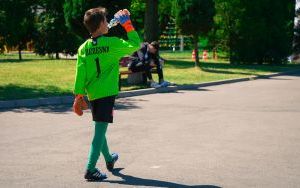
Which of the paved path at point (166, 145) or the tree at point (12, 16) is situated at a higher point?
the tree at point (12, 16)

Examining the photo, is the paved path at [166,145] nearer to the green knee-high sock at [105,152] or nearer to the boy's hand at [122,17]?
the green knee-high sock at [105,152]

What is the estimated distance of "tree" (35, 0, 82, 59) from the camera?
27672 mm

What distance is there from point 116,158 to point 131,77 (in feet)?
33.8

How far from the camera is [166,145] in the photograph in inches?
291

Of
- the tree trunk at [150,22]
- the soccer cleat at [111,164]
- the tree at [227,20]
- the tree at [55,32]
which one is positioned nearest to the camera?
the soccer cleat at [111,164]

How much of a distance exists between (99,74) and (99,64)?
0.11 metres

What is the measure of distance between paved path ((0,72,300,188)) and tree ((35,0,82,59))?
16.0 m

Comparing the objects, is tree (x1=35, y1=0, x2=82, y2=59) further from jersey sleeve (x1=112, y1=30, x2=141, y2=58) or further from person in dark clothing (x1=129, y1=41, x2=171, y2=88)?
jersey sleeve (x1=112, y1=30, x2=141, y2=58)

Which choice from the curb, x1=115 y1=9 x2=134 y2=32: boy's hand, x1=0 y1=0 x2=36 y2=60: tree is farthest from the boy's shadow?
x1=0 y1=0 x2=36 y2=60: tree

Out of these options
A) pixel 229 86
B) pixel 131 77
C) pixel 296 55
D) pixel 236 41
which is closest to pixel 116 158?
pixel 131 77

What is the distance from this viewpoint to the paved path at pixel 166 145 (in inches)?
220

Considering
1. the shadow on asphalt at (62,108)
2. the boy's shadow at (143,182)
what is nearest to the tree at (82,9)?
the shadow on asphalt at (62,108)

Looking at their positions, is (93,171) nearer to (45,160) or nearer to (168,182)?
(168,182)

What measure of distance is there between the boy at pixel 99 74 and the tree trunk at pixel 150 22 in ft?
58.5
